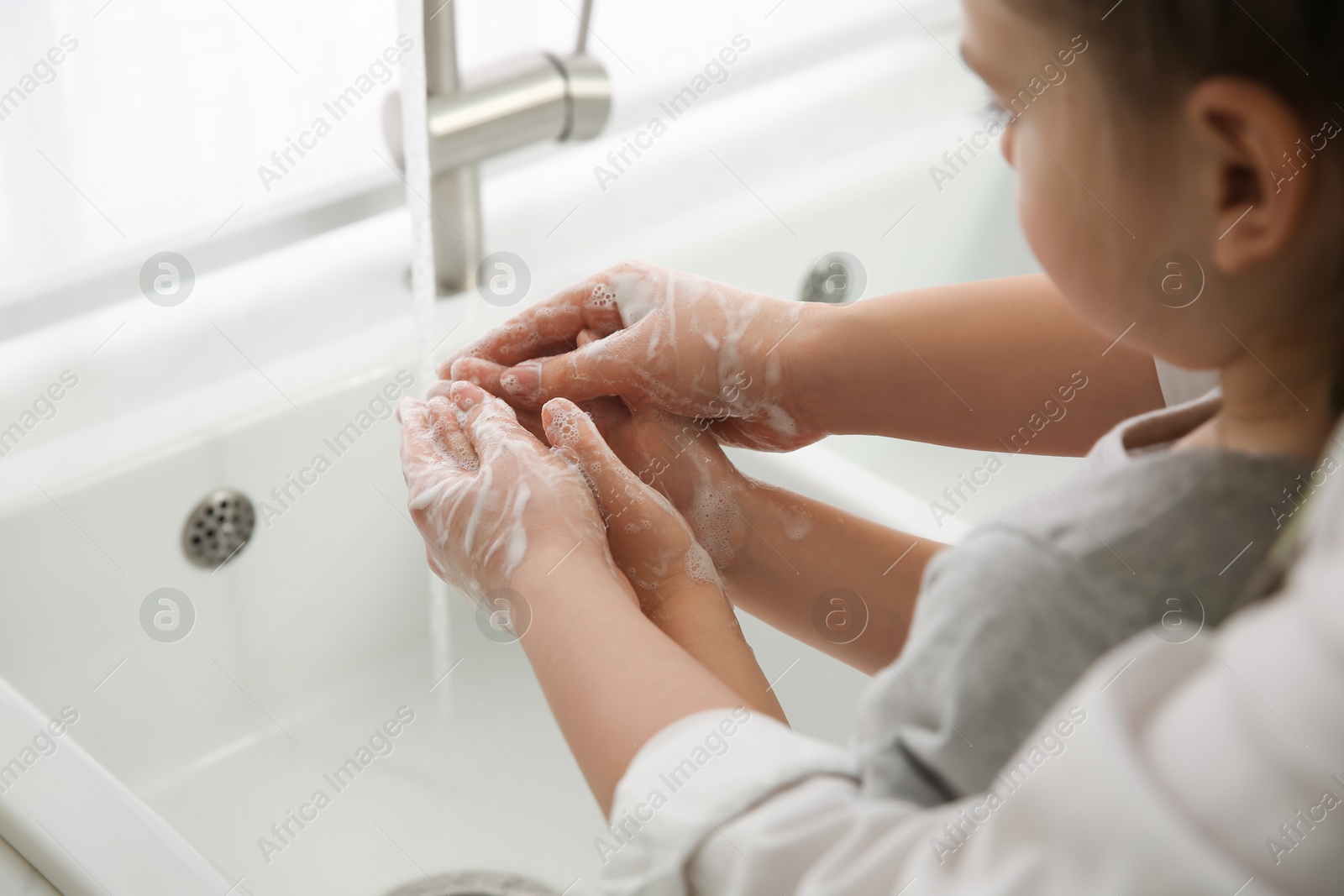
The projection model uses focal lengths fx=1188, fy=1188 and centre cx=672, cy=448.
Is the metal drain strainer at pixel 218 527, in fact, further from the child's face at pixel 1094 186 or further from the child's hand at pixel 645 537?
the child's face at pixel 1094 186

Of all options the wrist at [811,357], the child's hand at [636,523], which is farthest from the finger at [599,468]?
the wrist at [811,357]

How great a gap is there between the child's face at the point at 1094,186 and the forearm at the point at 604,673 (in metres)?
0.23

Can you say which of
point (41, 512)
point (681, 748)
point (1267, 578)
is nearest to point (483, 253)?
point (41, 512)

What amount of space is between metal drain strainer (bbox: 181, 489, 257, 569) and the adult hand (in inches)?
11.6

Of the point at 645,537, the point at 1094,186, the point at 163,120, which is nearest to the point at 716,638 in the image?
the point at 645,537

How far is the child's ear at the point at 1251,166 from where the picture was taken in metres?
0.38

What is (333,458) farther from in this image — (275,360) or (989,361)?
(989,361)

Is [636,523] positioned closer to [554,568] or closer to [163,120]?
[554,568]

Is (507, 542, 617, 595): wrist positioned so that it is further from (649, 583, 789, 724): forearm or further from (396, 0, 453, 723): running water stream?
(396, 0, 453, 723): running water stream

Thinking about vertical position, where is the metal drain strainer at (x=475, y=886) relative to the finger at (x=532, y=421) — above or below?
below

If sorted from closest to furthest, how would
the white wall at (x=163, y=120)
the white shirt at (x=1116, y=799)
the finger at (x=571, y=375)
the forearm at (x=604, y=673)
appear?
the white shirt at (x=1116, y=799), the forearm at (x=604, y=673), the finger at (x=571, y=375), the white wall at (x=163, y=120)

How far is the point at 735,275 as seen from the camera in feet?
4.00

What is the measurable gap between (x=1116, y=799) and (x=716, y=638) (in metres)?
0.32

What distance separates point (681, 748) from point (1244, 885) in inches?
8.2
